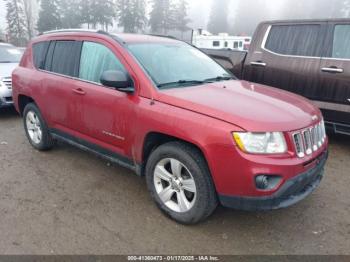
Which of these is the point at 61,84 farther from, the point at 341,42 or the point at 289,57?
the point at 341,42

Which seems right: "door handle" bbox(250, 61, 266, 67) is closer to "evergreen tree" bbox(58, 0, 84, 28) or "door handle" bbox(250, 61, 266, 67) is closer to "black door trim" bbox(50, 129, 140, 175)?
"black door trim" bbox(50, 129, 140, 175)

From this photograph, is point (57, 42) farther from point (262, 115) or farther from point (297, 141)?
point (297, 141)

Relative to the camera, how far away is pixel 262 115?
9.07 ft

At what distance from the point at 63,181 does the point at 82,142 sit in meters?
0.52

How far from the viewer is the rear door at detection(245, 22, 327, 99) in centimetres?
515

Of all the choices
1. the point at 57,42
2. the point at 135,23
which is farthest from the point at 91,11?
the point at 57,42

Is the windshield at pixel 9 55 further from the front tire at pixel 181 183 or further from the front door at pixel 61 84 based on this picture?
the front tire at pixel 181 183

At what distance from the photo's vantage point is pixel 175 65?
371 cm

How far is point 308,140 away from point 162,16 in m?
65.5

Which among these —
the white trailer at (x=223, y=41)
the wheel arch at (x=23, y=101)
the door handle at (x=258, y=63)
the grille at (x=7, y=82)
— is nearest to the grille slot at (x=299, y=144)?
the door handle at (x=258, y=63)

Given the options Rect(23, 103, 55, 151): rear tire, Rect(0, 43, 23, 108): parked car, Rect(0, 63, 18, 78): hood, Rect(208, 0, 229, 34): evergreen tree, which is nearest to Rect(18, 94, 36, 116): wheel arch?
Rect(23, 103, 55, 151): rear tire

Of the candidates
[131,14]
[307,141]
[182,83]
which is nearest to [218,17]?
[131,14]

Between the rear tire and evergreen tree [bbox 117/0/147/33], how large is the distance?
193ft

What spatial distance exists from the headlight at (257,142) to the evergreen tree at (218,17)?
7257cm
